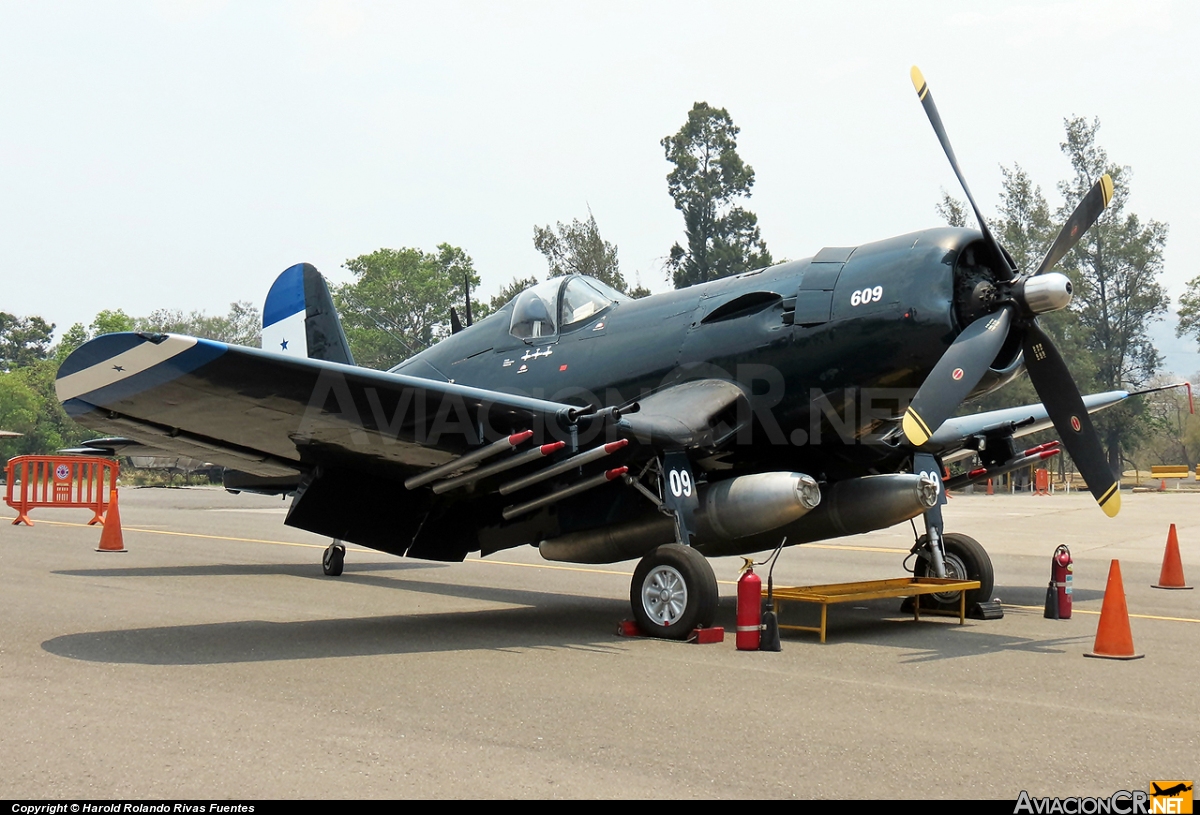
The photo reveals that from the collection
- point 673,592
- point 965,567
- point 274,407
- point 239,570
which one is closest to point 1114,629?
point 965,567

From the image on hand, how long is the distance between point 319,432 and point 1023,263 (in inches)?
2574

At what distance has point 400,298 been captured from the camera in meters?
101

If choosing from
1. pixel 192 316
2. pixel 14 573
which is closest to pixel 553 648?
pixel 14 573

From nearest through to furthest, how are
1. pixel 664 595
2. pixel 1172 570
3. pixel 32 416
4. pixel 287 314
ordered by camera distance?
pixel 664 595
pixel 1172 570
pixel 287 314
pixel 32 416

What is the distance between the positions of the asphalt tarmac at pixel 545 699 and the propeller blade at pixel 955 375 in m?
1.71

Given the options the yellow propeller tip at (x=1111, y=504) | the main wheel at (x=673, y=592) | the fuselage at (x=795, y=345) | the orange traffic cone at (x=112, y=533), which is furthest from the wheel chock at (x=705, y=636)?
the orange traffic cone at (x=112, y=533)

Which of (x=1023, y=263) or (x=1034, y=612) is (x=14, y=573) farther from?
(x=1023, y=263)

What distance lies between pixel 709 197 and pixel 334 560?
5645 centimetres

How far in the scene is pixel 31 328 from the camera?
11244 centimetres

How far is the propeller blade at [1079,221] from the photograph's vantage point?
9234 millimetres

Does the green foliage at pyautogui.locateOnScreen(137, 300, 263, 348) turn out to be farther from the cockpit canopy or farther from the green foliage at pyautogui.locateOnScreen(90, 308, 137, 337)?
the cockpit canopy

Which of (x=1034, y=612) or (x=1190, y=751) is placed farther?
(x=1034, y=612)

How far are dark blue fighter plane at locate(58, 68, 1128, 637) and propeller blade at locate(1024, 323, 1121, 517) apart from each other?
0.9 inches

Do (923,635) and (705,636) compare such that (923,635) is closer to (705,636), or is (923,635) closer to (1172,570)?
(705,636)
